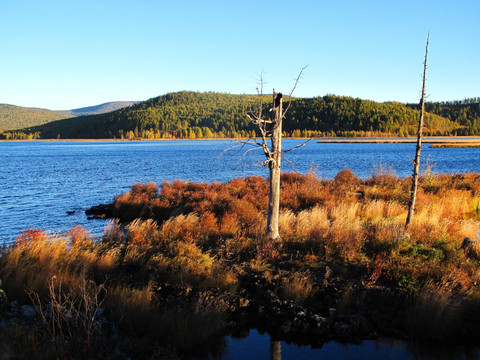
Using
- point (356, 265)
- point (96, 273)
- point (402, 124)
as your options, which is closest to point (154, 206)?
point (96, 273)

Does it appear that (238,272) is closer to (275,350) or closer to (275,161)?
(275,350)

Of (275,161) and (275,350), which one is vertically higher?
(275,161)

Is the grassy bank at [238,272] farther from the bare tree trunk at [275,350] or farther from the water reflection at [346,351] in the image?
the bare tree trunk at [275,350]

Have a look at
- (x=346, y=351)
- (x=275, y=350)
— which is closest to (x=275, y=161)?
(x=275, y=350)

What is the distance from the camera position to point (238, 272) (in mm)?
9500

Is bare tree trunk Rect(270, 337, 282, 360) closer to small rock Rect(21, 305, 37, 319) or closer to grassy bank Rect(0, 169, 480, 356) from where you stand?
grassy bank Rect(0, 169, 480, 356)

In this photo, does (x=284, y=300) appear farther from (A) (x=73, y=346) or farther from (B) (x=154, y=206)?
(B) (x=154, y=206)

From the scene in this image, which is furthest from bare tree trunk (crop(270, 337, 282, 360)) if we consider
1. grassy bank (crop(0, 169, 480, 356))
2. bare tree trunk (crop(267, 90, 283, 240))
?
bare tree trunk (crop(267, 90, 283, 240))

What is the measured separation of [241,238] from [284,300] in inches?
130

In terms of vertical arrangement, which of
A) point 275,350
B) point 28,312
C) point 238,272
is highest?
point 28,312

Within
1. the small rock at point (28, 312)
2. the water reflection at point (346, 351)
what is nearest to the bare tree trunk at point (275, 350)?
the water reflection at point (346, 351)

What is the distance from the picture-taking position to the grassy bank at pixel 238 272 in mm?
7191

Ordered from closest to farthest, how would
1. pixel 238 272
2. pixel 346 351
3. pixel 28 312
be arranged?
pixel 28 312 → pixel 346 351 → pixel 238 272

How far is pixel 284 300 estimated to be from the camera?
8.16 metres
